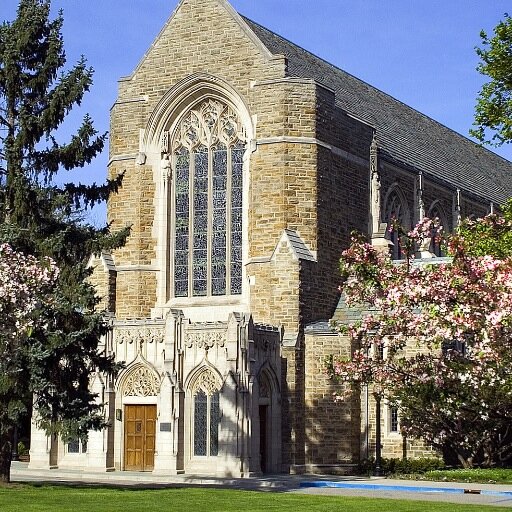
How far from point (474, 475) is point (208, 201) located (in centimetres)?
1417

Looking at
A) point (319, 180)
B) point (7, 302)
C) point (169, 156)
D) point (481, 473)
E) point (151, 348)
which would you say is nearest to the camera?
point (7, 302)

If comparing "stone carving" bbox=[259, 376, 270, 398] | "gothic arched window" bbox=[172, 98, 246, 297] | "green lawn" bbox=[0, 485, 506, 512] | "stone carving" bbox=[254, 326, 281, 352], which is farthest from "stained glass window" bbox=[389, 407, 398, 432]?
"green lawn" bbox=[0, 485, 506, 512]

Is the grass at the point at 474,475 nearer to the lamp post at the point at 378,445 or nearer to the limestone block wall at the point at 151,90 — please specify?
the lamp post at the point at 378,445

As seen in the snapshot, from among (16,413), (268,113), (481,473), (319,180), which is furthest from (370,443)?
(16,413)

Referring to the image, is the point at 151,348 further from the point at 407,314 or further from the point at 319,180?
the point at 407,314

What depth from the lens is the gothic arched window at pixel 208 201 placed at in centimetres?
4019

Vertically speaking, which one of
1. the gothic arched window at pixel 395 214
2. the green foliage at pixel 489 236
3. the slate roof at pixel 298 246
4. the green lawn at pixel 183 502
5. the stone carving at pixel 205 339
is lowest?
the green lawn at pixel 183 502

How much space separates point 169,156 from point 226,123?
2.44 metres

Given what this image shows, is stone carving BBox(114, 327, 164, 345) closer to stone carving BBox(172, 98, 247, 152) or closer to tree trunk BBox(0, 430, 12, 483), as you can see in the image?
stone carving BBox(172, 98, 247, 152)

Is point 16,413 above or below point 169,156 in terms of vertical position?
below

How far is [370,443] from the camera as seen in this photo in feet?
123

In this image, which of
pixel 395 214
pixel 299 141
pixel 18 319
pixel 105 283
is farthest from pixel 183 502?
pixel 395 214

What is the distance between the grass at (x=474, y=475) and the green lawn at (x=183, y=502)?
655 centimetres

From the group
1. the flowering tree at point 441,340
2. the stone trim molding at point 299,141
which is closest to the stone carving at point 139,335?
the flowering tree at point 441,340
